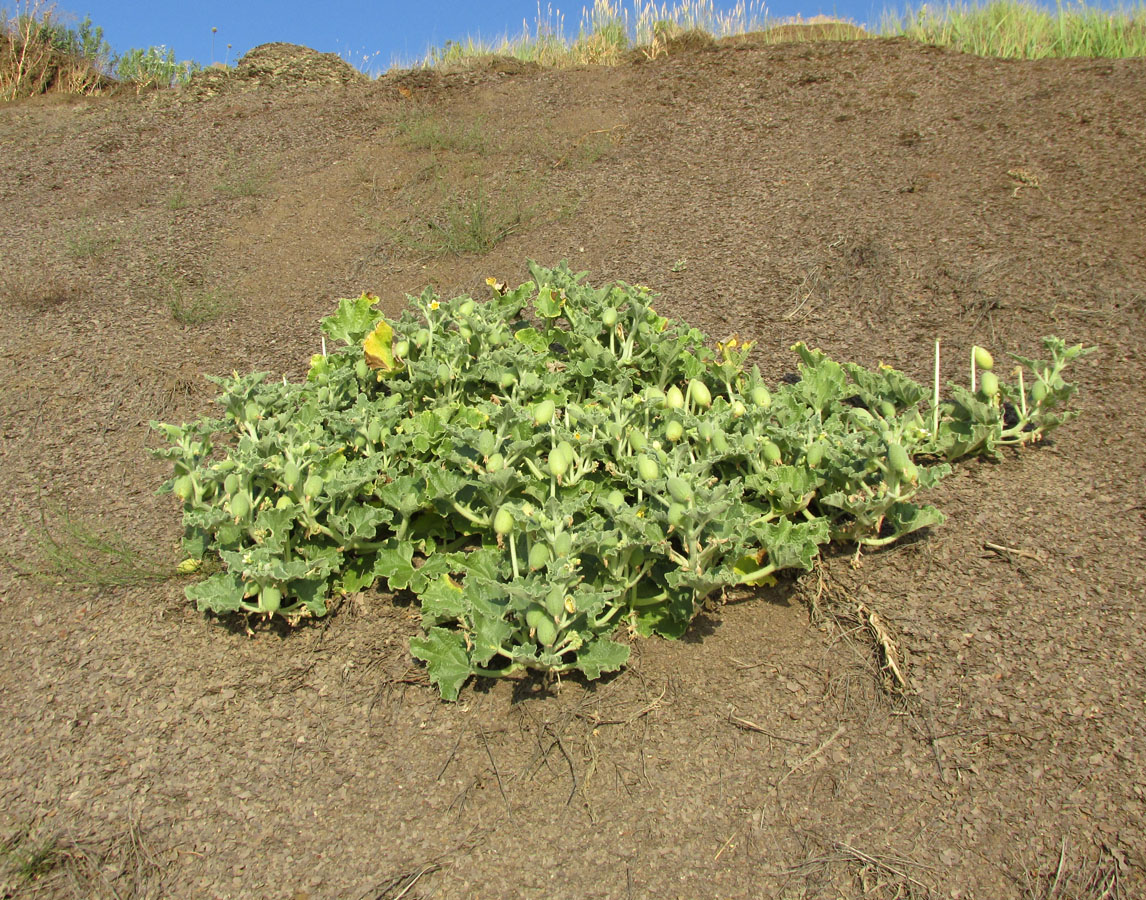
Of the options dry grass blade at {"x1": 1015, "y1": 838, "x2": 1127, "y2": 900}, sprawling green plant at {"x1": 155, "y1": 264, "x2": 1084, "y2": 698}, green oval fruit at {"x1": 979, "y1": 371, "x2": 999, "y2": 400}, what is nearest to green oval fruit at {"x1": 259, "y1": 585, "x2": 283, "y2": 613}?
sprawling green plant at {"x1": 155, "y1": 264, "x2": 1084, "y2": 698}

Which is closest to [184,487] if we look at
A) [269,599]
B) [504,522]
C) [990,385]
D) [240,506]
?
[240,506]

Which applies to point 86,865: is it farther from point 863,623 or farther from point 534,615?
point 863,623

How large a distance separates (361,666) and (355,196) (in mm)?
3806

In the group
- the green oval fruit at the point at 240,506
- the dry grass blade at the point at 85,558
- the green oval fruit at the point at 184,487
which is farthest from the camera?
the dry grass blade at the point at 85,558

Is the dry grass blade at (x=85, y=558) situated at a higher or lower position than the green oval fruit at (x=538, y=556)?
lower

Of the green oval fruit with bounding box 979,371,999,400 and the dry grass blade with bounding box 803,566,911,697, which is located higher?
the green oval fruit with bounding box 979,371,999,400

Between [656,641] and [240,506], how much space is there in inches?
47.7

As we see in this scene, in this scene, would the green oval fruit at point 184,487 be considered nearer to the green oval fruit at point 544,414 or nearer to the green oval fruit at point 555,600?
the green oval fruit at point 544,414

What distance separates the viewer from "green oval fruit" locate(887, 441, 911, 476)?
236cm

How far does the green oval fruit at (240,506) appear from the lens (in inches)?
95.0

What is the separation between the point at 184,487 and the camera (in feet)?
8.36

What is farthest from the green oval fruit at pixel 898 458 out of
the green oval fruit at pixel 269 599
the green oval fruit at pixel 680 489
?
the green oval fruit at pixel 269 599

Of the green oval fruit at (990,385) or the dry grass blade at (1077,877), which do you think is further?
the green oval fruit at (990,385)

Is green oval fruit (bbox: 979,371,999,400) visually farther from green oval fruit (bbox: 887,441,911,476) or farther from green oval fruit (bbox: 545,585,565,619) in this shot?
green oval fruit (bbox: 545,585,565,619)
